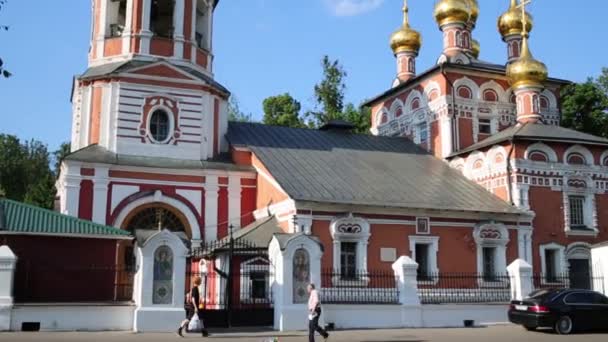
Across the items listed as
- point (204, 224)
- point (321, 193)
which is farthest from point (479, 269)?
point (204, 224)

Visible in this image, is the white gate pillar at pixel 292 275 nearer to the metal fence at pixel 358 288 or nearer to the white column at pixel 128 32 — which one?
the metal fence at pixel 358 288

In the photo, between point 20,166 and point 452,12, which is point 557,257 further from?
point 20,166

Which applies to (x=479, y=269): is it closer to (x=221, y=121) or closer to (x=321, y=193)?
(x=321, y=193)

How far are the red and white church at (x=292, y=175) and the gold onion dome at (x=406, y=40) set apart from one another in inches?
270

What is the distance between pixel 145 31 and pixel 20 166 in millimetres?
30206

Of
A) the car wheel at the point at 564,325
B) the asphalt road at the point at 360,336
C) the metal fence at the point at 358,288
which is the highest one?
the metal fence at the point at 358,288

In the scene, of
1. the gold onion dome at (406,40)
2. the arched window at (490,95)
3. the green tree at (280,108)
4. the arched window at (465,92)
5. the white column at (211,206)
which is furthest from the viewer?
the green tree at (280,108)

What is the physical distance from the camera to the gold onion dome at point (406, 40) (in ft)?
102

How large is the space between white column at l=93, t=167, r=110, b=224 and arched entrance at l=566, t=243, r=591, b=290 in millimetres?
14479

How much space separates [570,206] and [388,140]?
713 centimetres

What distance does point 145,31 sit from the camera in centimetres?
2173

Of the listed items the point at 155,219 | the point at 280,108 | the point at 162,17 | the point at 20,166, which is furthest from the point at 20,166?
the point at 155,219

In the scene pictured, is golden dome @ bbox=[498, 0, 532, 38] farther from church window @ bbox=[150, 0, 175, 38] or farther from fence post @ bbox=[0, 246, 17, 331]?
fence post @ bbox=[0, 246, 17, 331]

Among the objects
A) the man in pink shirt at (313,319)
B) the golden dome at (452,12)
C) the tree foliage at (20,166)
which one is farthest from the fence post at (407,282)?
the tree foliage at (20,166)
